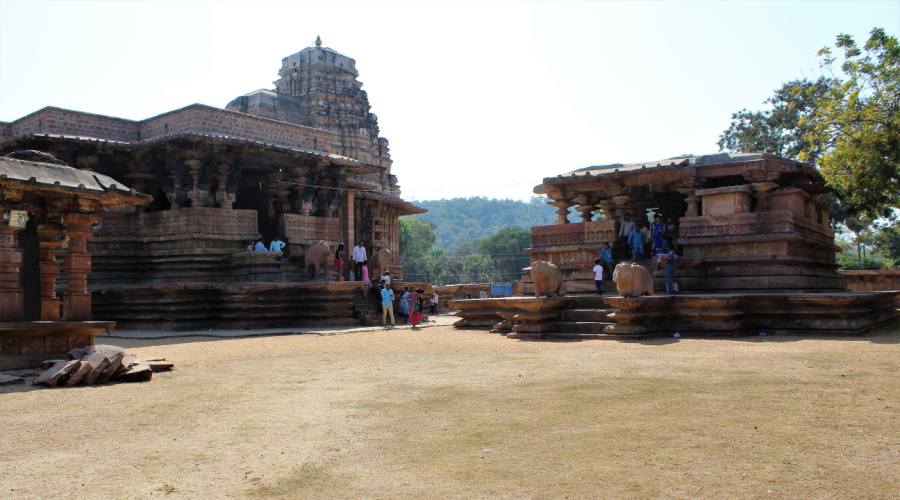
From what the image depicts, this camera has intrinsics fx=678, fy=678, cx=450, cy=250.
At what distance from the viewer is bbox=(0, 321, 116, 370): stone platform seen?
840 cm

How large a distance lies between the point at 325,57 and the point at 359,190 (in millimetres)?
14549

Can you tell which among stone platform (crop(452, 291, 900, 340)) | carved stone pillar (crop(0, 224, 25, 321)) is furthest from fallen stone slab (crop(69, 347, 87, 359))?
stone platform (crop(452, 291, 900, 340))

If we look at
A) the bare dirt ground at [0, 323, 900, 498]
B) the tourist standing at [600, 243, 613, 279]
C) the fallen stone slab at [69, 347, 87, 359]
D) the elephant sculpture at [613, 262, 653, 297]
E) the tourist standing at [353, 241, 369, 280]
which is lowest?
the bare dirt ground at [0, 323, 900, 498]

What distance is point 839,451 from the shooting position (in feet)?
13.8

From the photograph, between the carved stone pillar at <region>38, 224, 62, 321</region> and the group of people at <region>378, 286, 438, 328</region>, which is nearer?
the carved stone pillar at <region>38, 224, 62, 321</region>

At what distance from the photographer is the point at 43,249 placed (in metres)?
9.55

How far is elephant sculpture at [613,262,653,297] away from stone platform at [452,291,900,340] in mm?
269

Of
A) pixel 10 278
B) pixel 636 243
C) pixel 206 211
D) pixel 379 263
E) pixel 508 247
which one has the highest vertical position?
pixel 508 247

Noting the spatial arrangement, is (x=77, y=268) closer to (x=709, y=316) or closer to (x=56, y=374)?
(x=56, y=374)

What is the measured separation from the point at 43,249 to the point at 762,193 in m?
12.9

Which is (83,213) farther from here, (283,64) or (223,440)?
(283,64)

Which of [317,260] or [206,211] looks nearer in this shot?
[317,260]

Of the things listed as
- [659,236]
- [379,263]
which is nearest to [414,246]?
[379,263]

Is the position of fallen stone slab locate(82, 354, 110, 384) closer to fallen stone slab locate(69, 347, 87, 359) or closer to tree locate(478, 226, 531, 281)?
fallen stone slab locate(69, 347, 87, 359)
